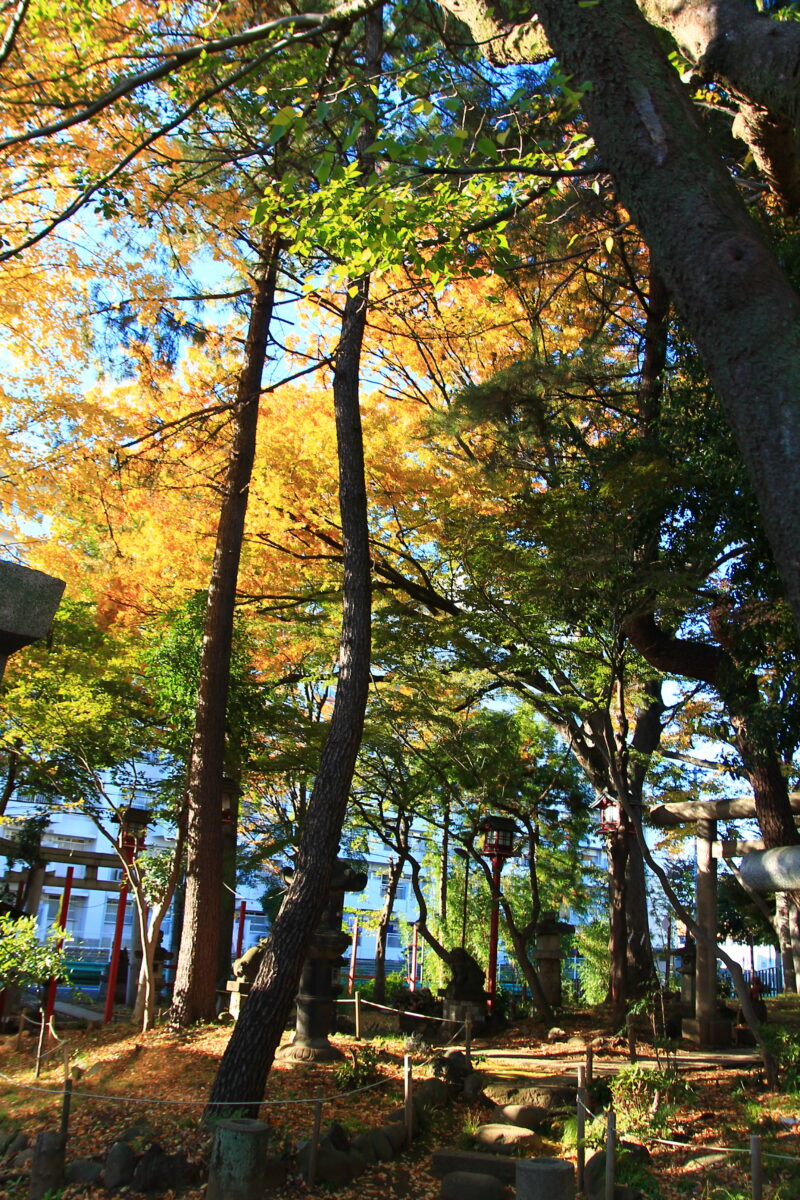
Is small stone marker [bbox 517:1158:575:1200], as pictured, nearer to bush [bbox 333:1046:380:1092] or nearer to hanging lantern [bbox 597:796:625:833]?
bush [bbox 333:1046:380:1092]

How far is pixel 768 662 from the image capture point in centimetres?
854

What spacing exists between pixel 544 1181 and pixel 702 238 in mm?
4849

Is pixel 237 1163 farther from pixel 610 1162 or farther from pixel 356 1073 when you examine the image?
pixel 356 1073

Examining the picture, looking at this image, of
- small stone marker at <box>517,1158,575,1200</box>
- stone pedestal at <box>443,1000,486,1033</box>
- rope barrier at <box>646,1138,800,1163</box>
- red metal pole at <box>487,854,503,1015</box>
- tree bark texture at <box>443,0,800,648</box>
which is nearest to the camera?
tree bark texture at <box>443,0,800,648</box>

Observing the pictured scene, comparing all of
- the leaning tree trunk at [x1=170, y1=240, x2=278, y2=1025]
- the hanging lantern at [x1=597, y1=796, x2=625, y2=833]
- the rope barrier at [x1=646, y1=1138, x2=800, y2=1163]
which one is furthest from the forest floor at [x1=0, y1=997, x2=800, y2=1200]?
the hanging lantern at [x1=597, y1=796, x2=625, y2=833]

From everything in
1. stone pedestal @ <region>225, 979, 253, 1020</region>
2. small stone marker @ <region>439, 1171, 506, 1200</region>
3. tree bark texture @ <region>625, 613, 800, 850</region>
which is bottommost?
small stone marker @ <region>439, 1171, 506, 1200</region>

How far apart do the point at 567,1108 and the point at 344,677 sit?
4375 mm

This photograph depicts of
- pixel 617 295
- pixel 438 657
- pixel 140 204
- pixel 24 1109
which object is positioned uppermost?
pixel 617 295

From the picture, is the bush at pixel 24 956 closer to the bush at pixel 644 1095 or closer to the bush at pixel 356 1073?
the bush at pixel 356 1073

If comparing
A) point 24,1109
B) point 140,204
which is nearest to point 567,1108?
point 24,1109

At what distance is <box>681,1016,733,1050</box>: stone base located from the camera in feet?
40.4

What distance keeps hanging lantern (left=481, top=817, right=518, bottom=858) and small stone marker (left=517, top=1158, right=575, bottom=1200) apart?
25.2 feet

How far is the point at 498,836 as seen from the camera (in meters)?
12.7

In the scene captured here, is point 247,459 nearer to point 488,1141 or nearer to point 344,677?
point 344,677
